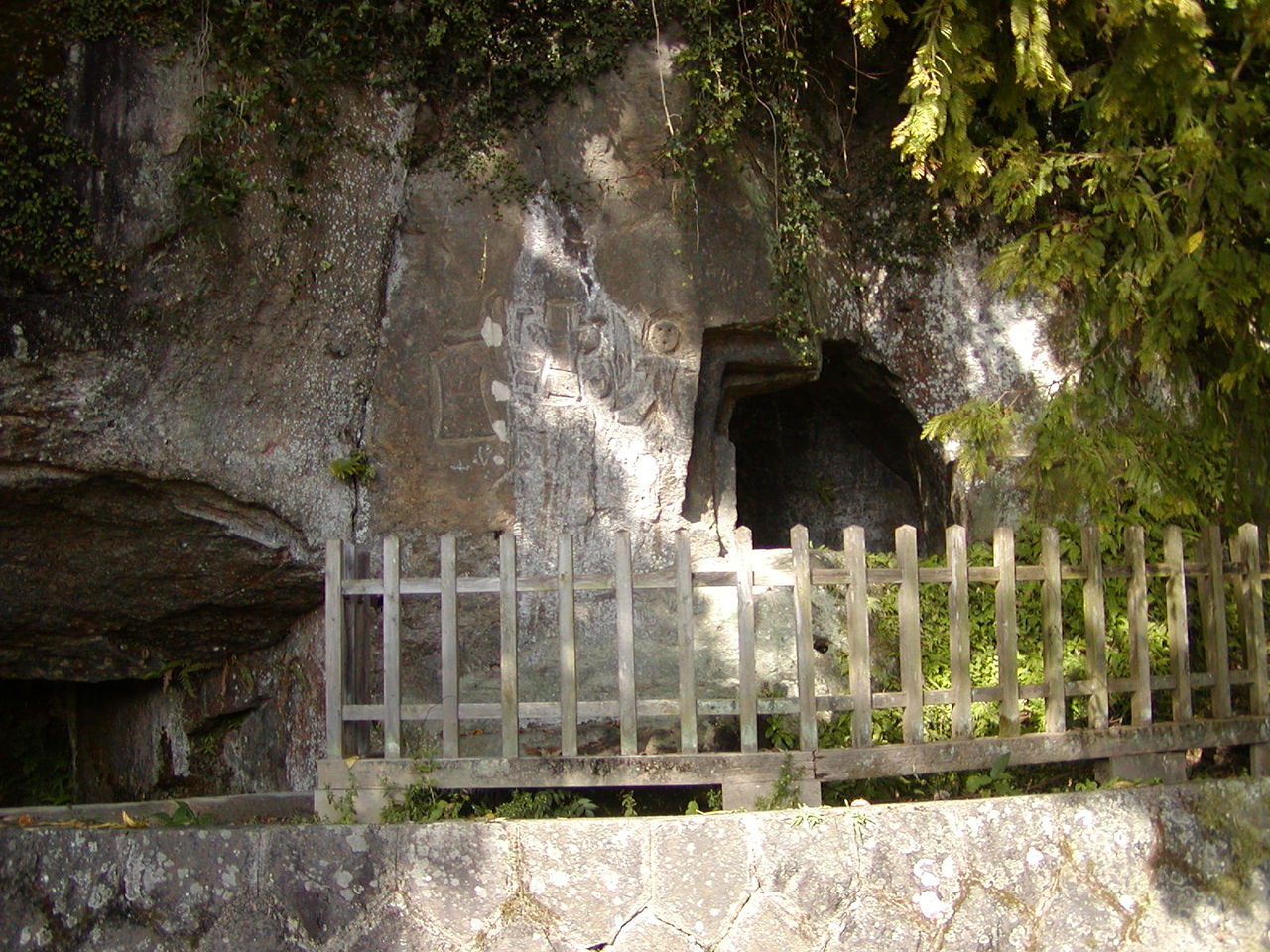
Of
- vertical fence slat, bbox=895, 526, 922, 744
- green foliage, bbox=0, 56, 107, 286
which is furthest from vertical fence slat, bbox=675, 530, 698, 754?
green foliage, bbox=0, 56, 107, 286

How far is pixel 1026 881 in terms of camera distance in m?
4.75

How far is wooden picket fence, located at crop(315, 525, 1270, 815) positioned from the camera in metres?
4.81

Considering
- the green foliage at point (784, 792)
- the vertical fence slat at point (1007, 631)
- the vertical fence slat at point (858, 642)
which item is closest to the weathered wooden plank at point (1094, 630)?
the vertical fence slat at point (1007, 631)

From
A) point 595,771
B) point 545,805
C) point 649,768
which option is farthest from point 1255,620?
point 545,805

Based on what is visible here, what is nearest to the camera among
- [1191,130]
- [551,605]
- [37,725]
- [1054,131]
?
[1191,130]

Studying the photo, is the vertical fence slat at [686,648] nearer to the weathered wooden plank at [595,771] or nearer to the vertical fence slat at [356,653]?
the weathered wooden plank at [595,771]

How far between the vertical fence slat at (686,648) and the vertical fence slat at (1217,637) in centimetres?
264

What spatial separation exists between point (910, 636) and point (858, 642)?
0.23m

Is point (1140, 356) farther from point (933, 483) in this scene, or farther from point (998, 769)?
point (998, 769)

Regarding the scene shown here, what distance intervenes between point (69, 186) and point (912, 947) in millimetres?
5238

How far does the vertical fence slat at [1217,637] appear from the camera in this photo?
5676 millimetres

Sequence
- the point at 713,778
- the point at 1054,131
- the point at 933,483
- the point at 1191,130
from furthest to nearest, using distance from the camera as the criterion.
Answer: the point at 933,483, the point at 1054,131, the point at 1191,130, the point at 713,778

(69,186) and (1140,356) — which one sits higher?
(69,186)

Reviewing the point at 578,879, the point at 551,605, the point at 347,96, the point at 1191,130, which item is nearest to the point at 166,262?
the point at 347,96
